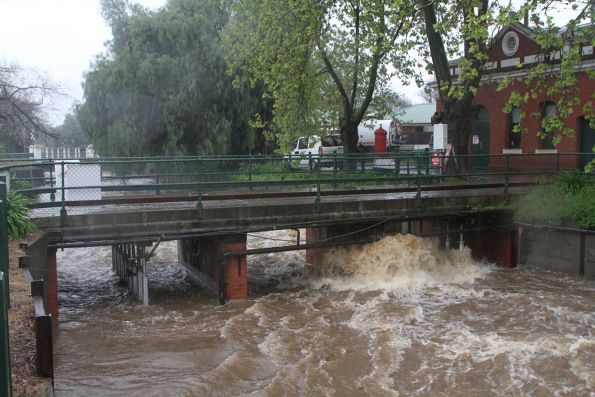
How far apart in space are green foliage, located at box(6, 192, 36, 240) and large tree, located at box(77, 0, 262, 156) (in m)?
15.2

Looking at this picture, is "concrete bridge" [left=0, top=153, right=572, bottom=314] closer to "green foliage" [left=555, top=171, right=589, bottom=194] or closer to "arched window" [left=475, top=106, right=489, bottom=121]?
"green foliage" [left=555, top=171, right=589, bottom=194]

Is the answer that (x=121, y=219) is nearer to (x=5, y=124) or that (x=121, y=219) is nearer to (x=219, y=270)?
(x=219, y=270)

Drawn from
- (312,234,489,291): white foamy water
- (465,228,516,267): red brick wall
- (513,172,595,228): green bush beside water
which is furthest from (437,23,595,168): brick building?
(312,234,489,291): white foamy water

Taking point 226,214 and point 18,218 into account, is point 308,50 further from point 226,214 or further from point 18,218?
point 18,218

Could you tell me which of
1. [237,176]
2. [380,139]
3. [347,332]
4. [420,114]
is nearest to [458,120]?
[237,176]

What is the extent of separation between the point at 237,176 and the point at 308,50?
15.7 ft

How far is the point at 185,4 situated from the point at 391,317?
21.3 meters

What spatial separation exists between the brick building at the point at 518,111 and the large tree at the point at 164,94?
36.0 feet

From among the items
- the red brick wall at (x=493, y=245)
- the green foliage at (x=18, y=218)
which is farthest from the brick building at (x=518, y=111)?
the green foliage at (x=18, y=218)

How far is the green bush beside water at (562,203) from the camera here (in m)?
14.5

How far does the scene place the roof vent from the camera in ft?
85.1

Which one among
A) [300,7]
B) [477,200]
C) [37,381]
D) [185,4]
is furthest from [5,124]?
[37,381]

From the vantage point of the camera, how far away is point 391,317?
11.8 meters

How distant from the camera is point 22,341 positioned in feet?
21.3
